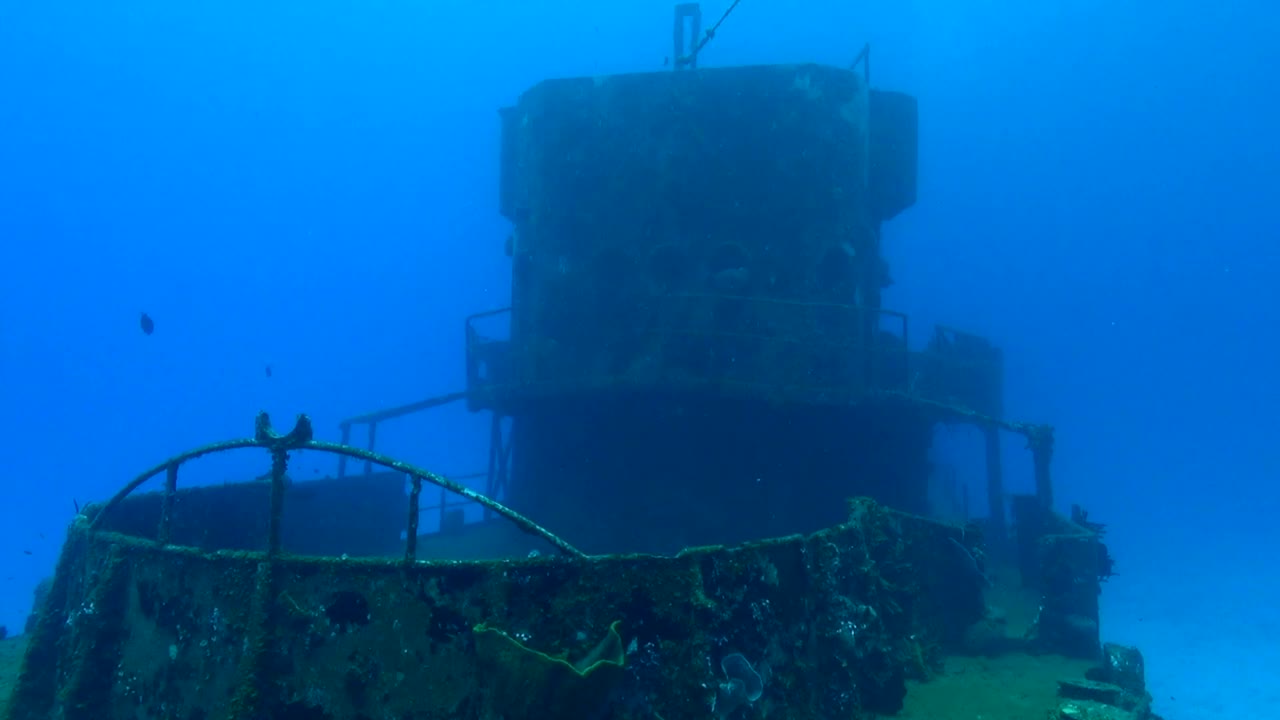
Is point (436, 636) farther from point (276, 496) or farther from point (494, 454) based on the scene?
point (494, 454)

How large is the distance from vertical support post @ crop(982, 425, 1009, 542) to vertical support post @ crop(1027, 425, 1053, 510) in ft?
11.8

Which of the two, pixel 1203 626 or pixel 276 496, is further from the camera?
pixel 1203 626

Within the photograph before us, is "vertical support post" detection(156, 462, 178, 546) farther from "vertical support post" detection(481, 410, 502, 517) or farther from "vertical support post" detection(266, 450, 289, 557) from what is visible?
"vertical support post" detection(481, 410, 502, 517)

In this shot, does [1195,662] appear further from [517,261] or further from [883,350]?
[517,261]

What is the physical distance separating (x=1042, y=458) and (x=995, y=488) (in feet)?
18.5

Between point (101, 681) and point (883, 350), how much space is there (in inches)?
497

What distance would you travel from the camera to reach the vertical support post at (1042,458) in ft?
50.4

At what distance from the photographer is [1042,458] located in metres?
15.6

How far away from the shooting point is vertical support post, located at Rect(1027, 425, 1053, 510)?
15.4 metres

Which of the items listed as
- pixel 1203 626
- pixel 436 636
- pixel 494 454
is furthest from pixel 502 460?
pixel 1203 626

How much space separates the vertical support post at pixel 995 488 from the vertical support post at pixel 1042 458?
3585mm

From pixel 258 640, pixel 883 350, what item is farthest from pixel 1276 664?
pixel 258 640

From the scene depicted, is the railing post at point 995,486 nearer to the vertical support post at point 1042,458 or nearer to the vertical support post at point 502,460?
the vertical support post at point 1042,458

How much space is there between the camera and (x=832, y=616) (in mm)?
7852
